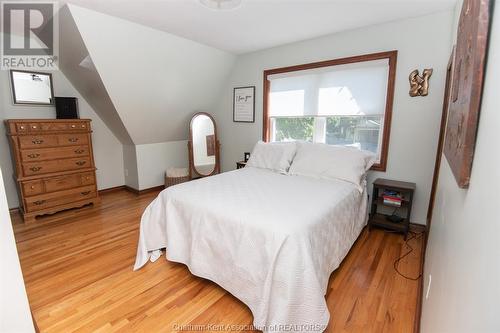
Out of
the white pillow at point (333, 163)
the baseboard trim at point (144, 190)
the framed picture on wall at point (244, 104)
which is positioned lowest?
the baseboard trim at point (144, 190)

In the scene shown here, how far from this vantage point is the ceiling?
2.22 metres

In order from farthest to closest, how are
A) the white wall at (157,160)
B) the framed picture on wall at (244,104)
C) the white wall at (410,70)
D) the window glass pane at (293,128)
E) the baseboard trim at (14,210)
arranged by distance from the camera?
1. the white wall at (157,160)
2. the framed picture on wall at (244,104)
3. the window glass pane at (293,128)
4. the baseboard trim at (14,210)
5. the white wall at (410,70)

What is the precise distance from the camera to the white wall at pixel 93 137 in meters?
3.04

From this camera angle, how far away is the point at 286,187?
7.54ft

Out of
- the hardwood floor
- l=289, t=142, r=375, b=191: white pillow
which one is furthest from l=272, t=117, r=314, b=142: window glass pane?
the hardwood floor

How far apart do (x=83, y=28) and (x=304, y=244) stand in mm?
2748

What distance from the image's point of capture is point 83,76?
313 centimetres

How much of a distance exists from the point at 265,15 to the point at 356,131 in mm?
1667

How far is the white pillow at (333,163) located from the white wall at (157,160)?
2.49 metres

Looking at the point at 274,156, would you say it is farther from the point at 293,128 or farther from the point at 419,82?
the point at 419,82

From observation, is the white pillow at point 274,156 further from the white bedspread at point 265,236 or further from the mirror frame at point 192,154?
the mirror frame at point 192,154

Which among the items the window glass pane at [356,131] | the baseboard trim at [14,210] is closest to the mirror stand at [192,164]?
the window glass pane at [356,131]

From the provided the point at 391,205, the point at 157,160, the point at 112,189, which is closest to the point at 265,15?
the point at 391,205

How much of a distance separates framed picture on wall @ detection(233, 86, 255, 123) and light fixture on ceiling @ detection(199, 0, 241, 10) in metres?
1.67
